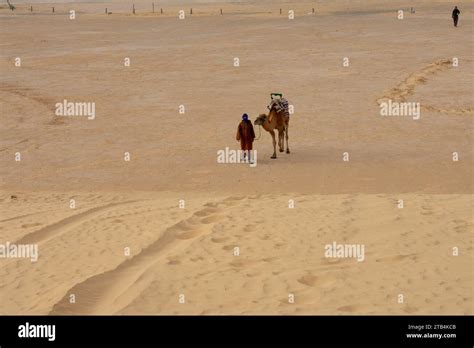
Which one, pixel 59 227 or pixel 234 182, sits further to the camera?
pixel 234 182

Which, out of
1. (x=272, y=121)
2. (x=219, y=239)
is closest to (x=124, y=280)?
(x=219, y=239)

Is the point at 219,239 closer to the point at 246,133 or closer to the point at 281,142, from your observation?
the point at 246,133

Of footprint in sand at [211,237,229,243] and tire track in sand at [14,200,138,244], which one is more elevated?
tire track in sand at [14,200,138,244]

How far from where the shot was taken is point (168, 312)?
32.1 ft

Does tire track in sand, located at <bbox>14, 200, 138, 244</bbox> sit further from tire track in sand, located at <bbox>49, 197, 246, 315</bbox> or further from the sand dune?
tire track in sand, located at <bbox>49, 197, 246, 315</bbox>

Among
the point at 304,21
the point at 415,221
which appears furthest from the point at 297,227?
the point at 304,21

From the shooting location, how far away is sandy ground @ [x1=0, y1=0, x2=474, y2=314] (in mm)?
10477

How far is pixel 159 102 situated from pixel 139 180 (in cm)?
1115

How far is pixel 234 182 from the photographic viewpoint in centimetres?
1886

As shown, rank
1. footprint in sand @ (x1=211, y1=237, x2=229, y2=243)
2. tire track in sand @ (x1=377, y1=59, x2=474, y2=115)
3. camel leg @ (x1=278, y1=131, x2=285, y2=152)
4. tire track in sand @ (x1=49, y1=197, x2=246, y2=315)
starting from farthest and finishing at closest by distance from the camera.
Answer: tire track in sand @ (x1=377, y1=59, x2=474, y2=115)
camel leg @ (x1=278, y1=131, x2=285, y2=152)
footprint in sand @ (x1=211, y1=237, x2=229, y2=243)
tire track in sand @ (x1=49, y1=197, x2=246, y2=315)

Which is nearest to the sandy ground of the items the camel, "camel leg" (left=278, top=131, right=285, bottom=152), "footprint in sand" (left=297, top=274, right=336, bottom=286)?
"footprint in sand" (left=297, top=274, right=336, bottom=286)

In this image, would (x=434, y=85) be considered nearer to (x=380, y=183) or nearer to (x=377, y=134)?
(x=377, y=134)

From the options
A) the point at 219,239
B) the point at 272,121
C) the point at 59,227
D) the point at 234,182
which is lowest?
the point at 219,239

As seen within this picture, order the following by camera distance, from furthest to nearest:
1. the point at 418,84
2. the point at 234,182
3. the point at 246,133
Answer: the point at 418,84 → the point at 246,133 → the point at 234,182
